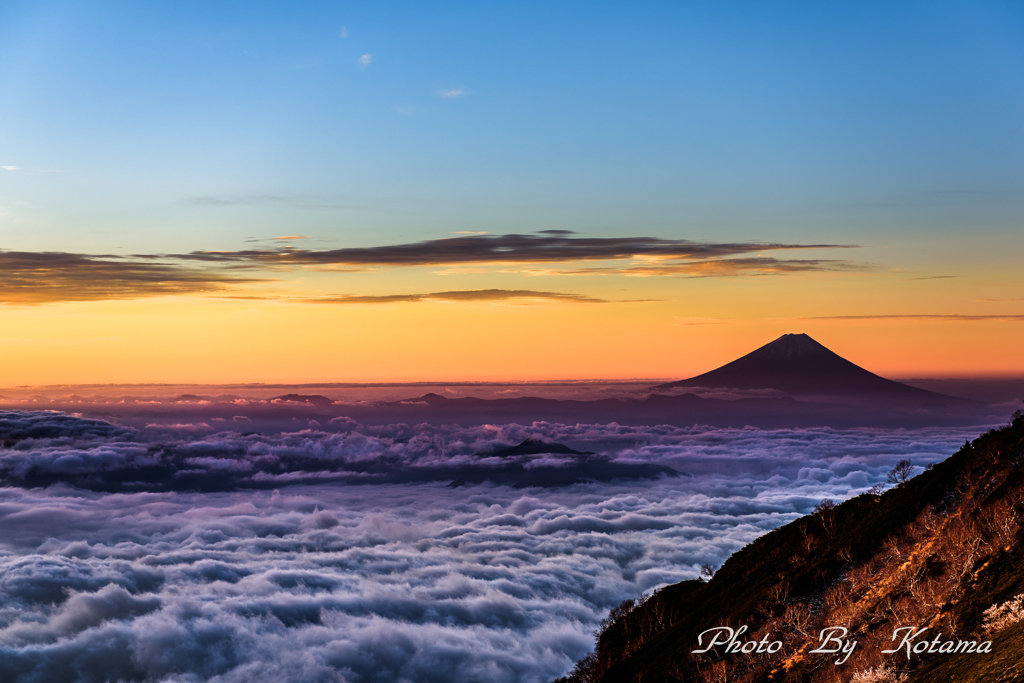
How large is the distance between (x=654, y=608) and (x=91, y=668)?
194157 mm

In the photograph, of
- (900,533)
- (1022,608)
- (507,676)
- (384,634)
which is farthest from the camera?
(384,634)

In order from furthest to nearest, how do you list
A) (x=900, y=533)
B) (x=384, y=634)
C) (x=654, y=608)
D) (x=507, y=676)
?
(x=384, y=634) → (x=507, y=676) → (x=654, y=608) → (x=900, y=533)

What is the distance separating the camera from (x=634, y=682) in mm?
26938

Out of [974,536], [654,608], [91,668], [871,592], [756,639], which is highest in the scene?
[974,536]

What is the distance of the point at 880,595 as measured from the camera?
74.9 ft

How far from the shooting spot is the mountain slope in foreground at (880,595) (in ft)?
57.3

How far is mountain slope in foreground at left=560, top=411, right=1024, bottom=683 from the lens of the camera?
17.5 meters

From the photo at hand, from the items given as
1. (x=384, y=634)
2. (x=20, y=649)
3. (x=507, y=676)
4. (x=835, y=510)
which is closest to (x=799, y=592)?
(x=835, y=510)

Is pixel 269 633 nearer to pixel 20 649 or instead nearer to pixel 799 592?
pixel 20 649

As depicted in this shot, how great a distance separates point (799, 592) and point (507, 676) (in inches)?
6476

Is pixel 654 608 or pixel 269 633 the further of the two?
pixel 269 633

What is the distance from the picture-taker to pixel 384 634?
189 m

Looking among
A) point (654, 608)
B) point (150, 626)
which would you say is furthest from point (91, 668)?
point (654, 608)

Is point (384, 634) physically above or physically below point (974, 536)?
below
